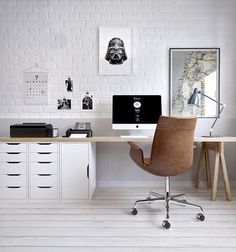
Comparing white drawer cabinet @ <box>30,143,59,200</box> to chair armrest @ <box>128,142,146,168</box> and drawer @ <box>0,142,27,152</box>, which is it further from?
chair armrest @ <box>128,142,146,168</box>

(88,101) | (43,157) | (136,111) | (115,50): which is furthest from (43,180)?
(115,50)

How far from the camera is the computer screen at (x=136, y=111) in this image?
10.9 ft

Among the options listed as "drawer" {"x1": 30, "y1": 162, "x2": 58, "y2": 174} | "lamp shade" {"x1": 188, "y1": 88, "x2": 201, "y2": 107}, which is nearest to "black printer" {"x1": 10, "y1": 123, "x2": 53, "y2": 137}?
"drawer" {"x1": 30, "y1": 162, "x2": 58, "y2": 174}

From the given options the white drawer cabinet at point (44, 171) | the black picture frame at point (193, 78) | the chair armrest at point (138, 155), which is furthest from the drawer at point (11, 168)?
the black picture frame at point (193, 78)

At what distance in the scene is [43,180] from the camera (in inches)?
120

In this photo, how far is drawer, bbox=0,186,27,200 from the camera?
3037 millimetres

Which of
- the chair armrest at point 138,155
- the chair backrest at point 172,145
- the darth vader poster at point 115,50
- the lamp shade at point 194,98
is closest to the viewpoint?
the chair backrest at point 172,145

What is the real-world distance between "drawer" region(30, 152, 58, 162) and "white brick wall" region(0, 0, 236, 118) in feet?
3.09

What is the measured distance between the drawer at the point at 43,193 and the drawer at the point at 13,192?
0.09m

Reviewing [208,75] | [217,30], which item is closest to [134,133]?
[208,75]

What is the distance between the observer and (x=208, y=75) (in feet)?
12.1

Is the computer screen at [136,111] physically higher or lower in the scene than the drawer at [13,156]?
higher

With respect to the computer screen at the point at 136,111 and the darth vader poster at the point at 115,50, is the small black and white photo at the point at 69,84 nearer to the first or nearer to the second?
the darth vader poster at the point at 115,50

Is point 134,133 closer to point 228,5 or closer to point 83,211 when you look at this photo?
point 83,211
